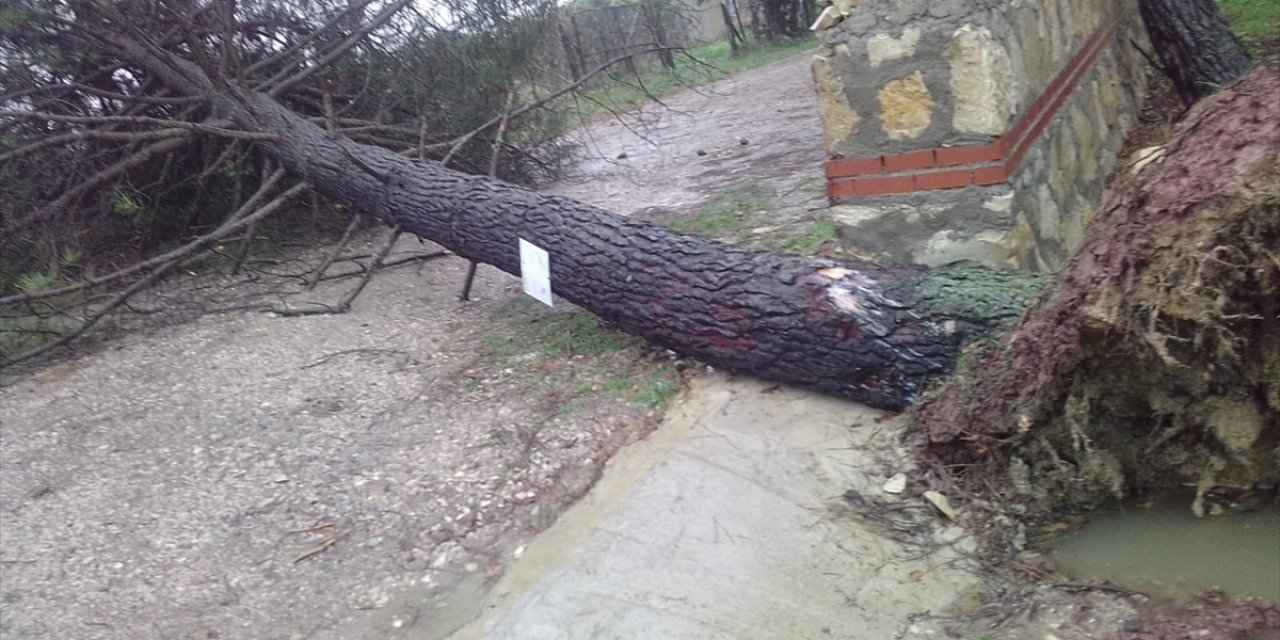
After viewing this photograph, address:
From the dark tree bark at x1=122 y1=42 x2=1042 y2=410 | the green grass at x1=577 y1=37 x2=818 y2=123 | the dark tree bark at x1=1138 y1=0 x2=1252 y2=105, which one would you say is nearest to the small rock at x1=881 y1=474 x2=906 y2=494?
the dark tree bark at x1=122 y1=42 x2=1042 y2=410

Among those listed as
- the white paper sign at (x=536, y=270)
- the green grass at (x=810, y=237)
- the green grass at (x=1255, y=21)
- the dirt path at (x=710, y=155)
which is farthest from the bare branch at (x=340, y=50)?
the green grass at (x=1255, y=21)

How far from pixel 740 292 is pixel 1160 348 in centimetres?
163

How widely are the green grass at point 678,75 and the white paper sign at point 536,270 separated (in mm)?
2673

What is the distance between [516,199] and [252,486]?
6.11 feet

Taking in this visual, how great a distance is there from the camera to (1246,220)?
7.62 feet

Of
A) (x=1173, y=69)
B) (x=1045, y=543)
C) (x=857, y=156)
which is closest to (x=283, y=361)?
(x=857, y=156)

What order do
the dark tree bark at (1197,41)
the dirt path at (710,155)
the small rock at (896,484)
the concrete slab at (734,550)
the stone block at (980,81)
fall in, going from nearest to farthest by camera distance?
1. the concrete slab at (734,550)
2. the small rock at (896,484)
3. the stone block at (980,81)
4. the dark tree bark at (1197,41)
5. the dirt path at (710,155)

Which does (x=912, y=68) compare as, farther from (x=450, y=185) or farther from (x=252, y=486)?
(x=252, y=486)

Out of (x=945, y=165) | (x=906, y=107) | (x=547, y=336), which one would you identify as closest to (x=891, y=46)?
(x=906, y=107)

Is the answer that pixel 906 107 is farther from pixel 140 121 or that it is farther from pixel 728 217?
pixel 140 121

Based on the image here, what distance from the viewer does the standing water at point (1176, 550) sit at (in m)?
2.47

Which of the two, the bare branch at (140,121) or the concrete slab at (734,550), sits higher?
the bare branch at (140,121)

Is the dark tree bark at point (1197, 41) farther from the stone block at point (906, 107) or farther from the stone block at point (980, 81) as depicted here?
the stone block at point (906, 107)

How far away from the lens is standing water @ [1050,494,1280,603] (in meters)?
2.47
